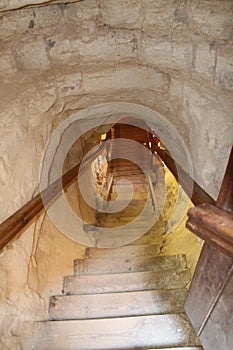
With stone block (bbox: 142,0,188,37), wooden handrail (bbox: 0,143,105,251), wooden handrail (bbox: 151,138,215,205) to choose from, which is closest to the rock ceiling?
stone block (bbox: 142,0,188,37)

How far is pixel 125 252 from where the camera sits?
8.43ft

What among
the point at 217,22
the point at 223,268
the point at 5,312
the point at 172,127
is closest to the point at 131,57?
the point at 217,22

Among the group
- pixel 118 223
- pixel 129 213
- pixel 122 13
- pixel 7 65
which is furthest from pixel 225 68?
pixel 129 213

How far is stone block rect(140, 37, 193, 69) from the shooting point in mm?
1323

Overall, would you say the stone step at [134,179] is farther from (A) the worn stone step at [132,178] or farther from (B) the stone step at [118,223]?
(B) the stone step at [118,223]

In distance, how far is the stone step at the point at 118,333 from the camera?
5.16 ft

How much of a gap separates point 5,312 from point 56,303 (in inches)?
21.7

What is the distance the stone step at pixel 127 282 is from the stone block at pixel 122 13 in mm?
1633

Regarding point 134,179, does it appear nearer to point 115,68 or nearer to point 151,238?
point 151,238

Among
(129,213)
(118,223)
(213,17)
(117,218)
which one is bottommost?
(213,17)

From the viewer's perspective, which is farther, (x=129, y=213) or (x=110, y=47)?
(x=129, y=213)

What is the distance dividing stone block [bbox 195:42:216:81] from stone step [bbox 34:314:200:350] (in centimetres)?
137

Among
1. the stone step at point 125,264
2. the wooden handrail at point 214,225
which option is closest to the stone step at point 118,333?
the stone step at point 125,264

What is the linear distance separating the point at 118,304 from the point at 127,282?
23cm
